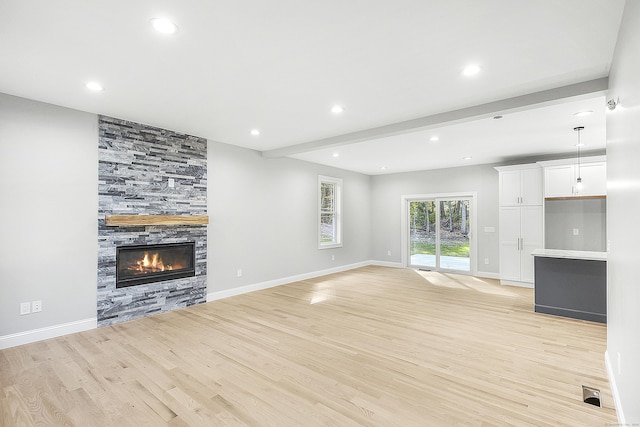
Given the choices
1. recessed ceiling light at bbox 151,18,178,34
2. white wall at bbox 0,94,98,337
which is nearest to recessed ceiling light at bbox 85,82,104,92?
white wall at bbox 0,94,98,337

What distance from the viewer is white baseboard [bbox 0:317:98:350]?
10.7ft

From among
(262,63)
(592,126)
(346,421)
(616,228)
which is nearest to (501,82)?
(616,228)

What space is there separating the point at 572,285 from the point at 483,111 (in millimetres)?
2751

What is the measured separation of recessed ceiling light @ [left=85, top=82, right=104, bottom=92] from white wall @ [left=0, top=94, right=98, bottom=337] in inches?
36.7

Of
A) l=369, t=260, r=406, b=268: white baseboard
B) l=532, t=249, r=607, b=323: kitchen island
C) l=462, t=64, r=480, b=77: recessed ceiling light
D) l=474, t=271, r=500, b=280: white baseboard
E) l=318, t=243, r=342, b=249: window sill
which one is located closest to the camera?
l=462, t=64, r=480, b=77: recessed ceiling light

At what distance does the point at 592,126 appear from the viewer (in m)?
4.27

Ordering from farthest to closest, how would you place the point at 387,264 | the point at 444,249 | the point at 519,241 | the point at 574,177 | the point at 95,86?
the point at 387,264
the point at 444,249
the point at 519,241
the point at 574,177
the point at 95,86

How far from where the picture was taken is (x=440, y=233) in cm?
792

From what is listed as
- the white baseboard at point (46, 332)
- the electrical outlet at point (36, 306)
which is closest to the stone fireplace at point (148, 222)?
the white baseboard at point (46, 332)

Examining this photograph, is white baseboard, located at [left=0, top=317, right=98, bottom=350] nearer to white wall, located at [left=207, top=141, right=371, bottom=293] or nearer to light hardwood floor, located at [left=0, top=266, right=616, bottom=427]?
light hardwood floor, located at [left=0, top=266, right=616, bottom=427]

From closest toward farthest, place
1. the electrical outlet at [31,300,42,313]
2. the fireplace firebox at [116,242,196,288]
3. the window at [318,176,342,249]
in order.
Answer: the electrical outlet at [31,300,42,313] → the fireplace firebox at [116,242,196,288] → the window at [318,176,342,249]

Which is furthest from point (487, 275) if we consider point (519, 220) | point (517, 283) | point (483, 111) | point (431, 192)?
point (483, 111)

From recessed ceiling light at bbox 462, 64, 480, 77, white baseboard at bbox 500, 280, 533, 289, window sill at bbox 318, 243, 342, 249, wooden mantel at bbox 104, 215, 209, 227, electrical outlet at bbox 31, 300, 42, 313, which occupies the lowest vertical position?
white baseboard at bbox 500, 280, 533, 289

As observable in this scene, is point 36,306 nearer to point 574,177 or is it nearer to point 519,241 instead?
point 519,241
